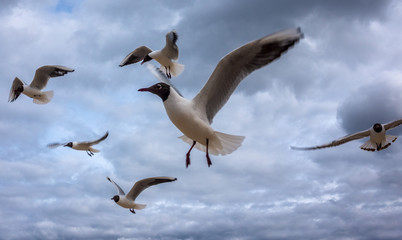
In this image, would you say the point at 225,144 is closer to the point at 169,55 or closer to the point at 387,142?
the point at 169,55

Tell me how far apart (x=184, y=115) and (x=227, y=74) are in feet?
2.34

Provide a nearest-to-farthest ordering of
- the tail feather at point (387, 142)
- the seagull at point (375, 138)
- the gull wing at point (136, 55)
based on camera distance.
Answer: the seagull at point (375, 138), the tail feather at point (387, 142), the gull wing at point (136, 55)

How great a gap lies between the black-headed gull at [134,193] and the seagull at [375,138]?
3.75 metres

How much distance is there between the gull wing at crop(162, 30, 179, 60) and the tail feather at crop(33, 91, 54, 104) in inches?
147

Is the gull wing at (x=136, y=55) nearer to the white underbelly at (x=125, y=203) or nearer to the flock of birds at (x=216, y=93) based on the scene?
the white underbelly at (x=125, y=203)

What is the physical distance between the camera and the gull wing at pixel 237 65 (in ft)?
14.4

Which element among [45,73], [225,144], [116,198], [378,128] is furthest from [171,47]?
[378,128]

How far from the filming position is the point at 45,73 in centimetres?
1155

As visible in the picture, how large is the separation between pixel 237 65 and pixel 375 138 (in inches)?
281

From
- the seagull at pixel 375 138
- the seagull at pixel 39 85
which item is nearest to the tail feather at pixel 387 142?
the seagull at pixel 375 138

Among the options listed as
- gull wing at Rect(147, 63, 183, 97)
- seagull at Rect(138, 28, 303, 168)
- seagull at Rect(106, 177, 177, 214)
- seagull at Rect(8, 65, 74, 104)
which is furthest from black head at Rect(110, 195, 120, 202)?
seagull at Rect(138, 28, 303, 168)

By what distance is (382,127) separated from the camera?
1071 cm

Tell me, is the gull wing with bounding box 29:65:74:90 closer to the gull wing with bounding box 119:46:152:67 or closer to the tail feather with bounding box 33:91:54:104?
the tail feather with bounding box 33:91:54:104

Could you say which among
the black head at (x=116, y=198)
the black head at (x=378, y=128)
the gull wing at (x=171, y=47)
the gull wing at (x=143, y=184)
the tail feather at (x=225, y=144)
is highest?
the gull wing at (x=171, y=47)
